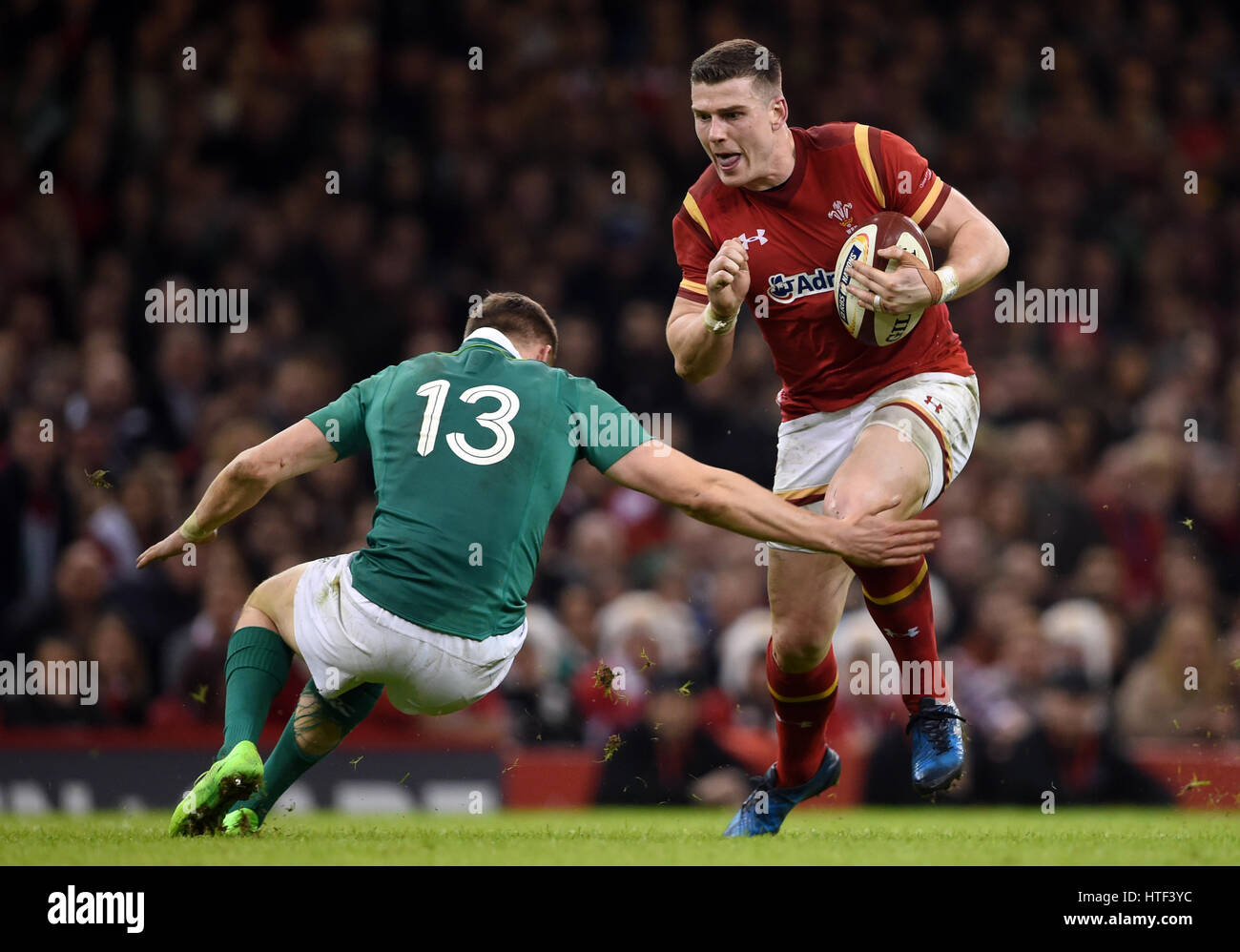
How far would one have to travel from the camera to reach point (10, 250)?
11.8 metres

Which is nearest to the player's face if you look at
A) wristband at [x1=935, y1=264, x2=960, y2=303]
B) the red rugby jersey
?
the red rugby jersey

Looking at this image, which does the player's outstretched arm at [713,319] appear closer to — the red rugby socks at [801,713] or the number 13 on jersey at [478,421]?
the number 13 on jersey at [478,421]

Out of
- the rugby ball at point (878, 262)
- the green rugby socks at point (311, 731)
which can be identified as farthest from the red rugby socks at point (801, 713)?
the green rugby socks at point (311, 731)

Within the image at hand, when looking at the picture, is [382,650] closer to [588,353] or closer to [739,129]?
[739,129]

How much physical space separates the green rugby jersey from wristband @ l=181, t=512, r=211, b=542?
569 mm

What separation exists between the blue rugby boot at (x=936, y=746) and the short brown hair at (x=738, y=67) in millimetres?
2474

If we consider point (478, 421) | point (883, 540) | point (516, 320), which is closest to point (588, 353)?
point (516, 320)

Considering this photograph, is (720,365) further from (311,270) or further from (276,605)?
(311,270)

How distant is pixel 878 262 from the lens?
5.97 m

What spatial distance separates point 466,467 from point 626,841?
1.49 metres

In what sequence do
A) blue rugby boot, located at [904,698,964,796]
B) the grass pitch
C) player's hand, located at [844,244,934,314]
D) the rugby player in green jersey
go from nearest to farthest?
→ the grass pitch
the rugby player in green jersey
player's hand, located at [844,244,934,314]
blue rugby boot, located at [904,698,964,796]

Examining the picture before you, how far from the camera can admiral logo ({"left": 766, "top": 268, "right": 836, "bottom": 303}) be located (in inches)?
246

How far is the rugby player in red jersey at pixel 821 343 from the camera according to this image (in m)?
6.12

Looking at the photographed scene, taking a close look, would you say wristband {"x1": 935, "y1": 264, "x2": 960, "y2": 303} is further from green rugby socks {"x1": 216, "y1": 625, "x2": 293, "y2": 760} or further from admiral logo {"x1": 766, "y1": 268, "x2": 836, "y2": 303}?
green rugby socks {"x1": 216, "y1": 625, "x2": 293, "y2": 760}
